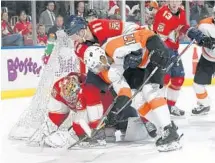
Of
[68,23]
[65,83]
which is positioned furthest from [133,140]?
[68,23]

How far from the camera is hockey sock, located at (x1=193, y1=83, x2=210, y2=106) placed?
4.39 m

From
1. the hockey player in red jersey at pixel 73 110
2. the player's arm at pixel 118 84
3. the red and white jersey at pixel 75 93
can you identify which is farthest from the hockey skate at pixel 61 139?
the player's arm at pixel 118 84

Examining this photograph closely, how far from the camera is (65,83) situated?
3.34 m

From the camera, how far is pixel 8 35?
21.9 ft

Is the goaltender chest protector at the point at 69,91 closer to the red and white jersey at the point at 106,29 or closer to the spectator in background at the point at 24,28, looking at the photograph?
the red and white jersey at the point at 106,29

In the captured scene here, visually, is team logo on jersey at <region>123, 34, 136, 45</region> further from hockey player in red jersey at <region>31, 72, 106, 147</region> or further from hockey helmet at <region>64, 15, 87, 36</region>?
hockey player in red jersey at <region>31, 72, 106, 147</region>

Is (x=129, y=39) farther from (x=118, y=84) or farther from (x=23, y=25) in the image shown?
(x=23, y=25)

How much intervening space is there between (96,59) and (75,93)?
0.41m

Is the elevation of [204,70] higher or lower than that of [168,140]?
higher

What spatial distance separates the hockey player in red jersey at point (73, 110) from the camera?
3242mm

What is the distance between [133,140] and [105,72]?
59 cm

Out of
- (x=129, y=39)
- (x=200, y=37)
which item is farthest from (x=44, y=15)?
(x=129, y=39)

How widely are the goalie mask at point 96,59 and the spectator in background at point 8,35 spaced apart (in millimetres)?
3701

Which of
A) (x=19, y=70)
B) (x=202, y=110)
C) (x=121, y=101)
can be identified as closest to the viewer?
(x=121, y=101)
